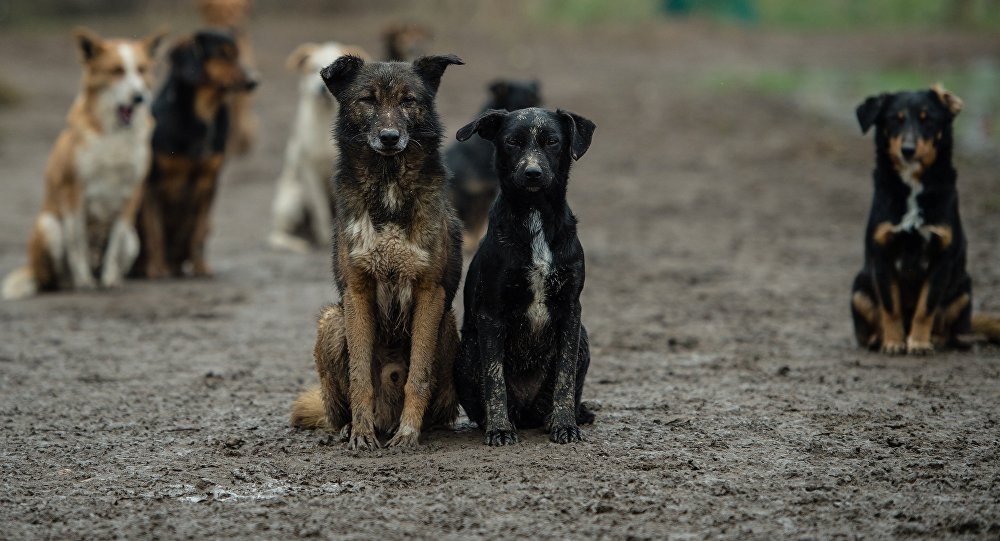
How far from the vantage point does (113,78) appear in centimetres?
1005

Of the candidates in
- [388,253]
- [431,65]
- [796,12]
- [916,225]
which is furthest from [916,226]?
[796,12]

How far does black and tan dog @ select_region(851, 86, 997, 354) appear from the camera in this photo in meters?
7.07

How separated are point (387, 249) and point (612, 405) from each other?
1627 mm

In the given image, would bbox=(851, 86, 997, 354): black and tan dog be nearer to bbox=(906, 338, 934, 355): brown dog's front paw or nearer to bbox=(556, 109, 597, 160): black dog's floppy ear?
bbox=(906, 338, 934, 355): brown dog's front paw

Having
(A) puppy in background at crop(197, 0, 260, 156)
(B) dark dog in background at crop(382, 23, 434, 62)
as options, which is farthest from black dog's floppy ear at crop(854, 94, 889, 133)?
(A) puppy in background at crop(197, 0, 260, 156)

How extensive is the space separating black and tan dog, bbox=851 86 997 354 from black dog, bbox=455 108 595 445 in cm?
254

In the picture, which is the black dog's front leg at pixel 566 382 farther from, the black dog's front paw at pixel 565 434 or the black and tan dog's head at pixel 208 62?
the black and tan dog's head at pixel 208 62

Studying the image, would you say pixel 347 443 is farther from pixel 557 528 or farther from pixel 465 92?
pixel 465 92

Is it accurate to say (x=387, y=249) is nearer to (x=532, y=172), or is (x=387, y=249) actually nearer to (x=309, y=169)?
(x=532, y=172)

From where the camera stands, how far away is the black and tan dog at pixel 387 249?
17.9ft

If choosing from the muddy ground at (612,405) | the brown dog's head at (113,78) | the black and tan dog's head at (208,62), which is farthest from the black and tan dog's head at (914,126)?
the brown dog's head at (113,78)

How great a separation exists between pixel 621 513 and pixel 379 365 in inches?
63.5

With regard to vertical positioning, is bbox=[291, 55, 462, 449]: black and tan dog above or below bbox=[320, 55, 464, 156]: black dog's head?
below

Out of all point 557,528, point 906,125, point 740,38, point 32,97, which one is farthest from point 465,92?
point 557,528
